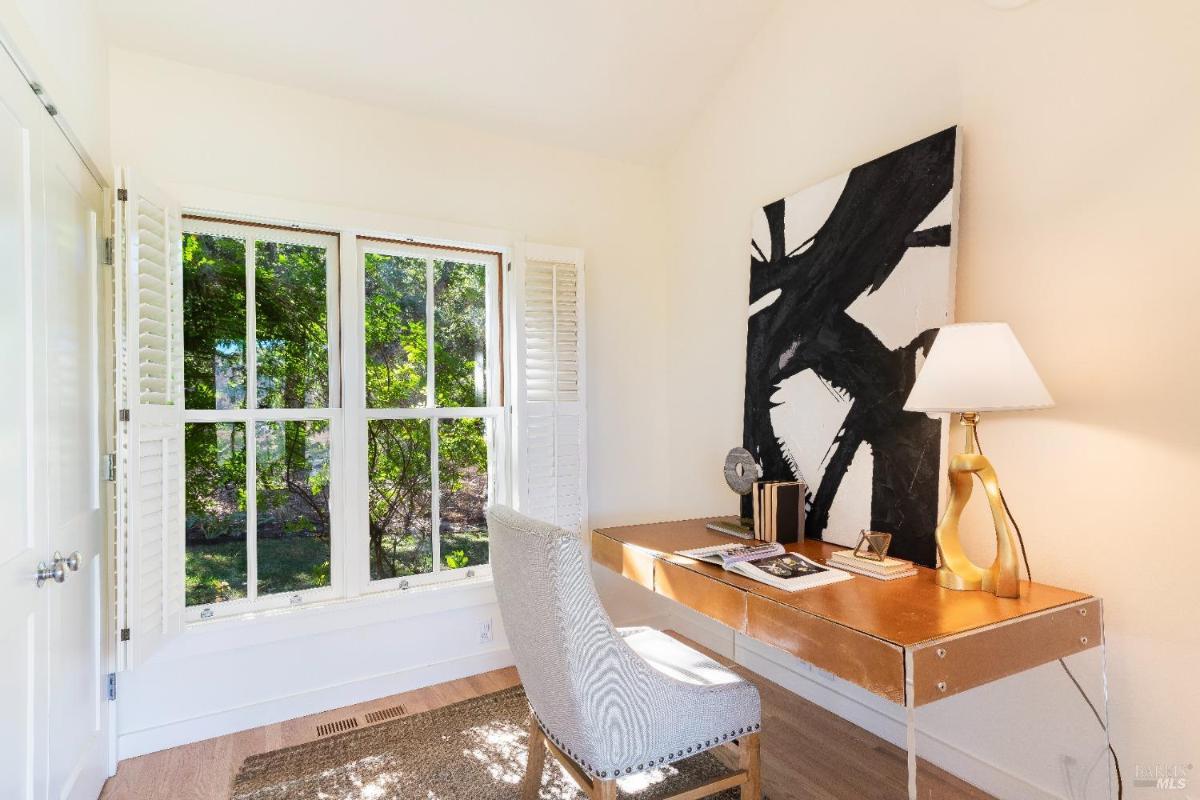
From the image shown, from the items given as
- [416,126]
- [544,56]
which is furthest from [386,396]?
[544,56]

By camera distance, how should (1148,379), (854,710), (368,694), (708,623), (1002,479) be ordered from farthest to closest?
(708,623) → (368,694) → (854,710) → (1002,479) → (1148,379)

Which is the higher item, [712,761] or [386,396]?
[386,396]

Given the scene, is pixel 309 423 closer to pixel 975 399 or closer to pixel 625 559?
pixel 625 559

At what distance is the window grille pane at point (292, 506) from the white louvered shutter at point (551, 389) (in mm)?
871

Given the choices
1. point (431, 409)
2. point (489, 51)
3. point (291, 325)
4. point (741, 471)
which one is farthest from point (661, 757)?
point (489, 51)

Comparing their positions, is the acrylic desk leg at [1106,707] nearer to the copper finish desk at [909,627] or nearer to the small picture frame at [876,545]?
the copper finish desk at [909,627]

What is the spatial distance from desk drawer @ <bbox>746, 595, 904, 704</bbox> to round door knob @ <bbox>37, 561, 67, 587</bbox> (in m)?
1.77

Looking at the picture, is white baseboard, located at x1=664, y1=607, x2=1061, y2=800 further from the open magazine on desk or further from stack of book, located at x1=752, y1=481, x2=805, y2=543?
the open magazine on desk

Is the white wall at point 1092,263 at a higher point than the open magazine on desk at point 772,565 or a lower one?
higher

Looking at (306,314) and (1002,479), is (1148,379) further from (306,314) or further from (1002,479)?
(306,314)

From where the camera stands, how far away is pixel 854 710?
2.50 m

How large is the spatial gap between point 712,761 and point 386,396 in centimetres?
199

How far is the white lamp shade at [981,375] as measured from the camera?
1.66 m

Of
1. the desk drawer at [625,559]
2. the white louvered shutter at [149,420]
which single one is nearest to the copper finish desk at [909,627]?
the desk drawer at [625,559]
